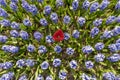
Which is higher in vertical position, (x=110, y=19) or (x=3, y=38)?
(x=110, y=19)

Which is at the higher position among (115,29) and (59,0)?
(59,0)

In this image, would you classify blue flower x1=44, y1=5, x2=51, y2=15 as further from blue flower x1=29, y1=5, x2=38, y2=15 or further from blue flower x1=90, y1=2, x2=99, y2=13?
blue flower x1=90, y1=2, x2=99, y2=13

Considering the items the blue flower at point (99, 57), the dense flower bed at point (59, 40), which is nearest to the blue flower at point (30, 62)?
the dense flower bed at point (59, 40)

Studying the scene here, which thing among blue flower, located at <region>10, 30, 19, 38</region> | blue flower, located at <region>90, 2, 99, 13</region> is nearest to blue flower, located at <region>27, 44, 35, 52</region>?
blue flower, located at <region>10, 30, 19, 38</region>

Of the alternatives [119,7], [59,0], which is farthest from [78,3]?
[119,7]

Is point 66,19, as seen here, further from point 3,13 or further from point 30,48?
point 3,13

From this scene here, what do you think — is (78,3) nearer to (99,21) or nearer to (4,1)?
(99,21)

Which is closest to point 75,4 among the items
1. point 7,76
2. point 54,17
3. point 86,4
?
point 86,4

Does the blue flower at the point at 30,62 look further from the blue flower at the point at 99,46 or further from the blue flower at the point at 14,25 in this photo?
the blue flower at the point at 99,46
